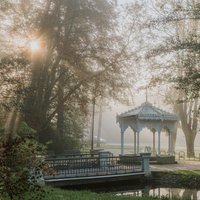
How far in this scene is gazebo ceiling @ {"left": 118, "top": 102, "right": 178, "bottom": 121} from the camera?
36.8 meters

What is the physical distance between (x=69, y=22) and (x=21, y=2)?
12.9ft

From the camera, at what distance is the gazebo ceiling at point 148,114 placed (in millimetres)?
36844

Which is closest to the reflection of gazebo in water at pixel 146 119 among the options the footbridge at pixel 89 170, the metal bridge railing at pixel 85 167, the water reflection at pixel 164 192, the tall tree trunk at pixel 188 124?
the tall tree trunk at pixel 188 124

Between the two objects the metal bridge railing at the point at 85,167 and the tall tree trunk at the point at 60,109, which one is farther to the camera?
the tall tree trunk at the point at 60,109

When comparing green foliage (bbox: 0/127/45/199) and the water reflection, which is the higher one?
green foliage (bbox: 0/127/45/199)

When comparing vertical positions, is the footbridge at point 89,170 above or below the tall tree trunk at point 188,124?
below

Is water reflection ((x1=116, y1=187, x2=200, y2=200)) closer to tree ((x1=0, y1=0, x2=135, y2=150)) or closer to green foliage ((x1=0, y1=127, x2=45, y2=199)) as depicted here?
tree ((x1=0, y1=0, x2=135, y2=150))

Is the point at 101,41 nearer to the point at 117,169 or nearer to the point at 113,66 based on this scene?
the point at 113,66

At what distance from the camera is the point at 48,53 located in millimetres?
32062

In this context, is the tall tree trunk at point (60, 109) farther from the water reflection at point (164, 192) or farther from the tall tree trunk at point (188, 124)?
the tall tree trunk at point (188, 124)

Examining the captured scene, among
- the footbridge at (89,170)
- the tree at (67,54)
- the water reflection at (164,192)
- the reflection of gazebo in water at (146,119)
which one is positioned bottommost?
the water reflection at (164,192)

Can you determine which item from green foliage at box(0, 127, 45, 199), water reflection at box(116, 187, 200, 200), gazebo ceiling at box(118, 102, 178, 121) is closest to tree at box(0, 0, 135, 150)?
gazebo ceiling at box(118, 102, 178, 121)

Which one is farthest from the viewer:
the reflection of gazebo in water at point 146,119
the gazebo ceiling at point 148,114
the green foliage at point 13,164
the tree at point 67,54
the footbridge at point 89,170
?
the reflection of gazebo in water at point 146,119

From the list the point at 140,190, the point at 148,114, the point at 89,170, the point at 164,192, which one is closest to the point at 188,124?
the point at 148,114
